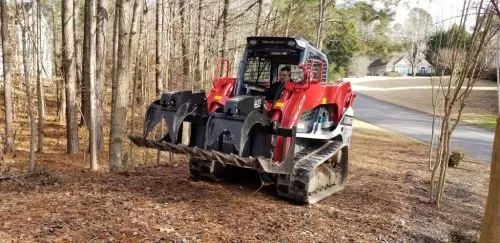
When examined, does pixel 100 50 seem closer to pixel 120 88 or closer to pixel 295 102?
pixel 120 88

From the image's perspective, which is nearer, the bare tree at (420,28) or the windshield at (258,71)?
the windshield at (258,71)

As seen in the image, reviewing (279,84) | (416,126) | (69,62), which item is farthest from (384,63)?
(279,84)

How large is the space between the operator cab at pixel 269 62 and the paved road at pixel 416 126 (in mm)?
10192

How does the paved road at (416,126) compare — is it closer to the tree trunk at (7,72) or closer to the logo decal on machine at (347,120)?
the logo decal on machine at (347,120)

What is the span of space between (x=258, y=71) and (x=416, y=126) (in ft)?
63.2

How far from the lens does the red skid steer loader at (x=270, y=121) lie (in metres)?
5.79

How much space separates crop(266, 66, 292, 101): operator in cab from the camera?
7.18 m

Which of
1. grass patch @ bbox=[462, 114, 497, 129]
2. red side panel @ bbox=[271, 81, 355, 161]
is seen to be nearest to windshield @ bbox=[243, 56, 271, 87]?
red side panel @ bbox=[271, 81, 355, 161]

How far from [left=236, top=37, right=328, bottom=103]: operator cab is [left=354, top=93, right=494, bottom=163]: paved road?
1019cm

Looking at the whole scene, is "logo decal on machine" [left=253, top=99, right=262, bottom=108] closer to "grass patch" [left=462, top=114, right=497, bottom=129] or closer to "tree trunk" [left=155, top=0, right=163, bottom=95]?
"tree trunk" [left=155, top=0, right=163, bottom=95]

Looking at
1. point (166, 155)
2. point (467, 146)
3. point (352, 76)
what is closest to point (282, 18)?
point (166, 155)

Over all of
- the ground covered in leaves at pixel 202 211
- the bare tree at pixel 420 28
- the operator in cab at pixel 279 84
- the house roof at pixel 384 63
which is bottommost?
the ground covered in leaves at pixel 202 211

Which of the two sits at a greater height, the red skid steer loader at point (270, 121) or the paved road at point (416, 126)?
the red skid steer loader at point (270, 121)

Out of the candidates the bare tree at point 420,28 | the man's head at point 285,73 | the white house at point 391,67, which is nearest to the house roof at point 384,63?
the white house at point 391,67
